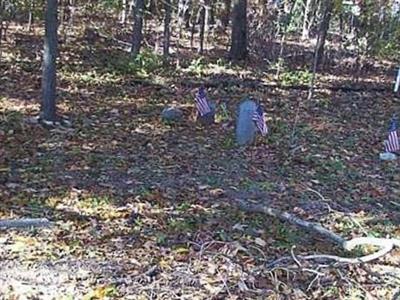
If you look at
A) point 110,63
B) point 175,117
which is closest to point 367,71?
point 110,63

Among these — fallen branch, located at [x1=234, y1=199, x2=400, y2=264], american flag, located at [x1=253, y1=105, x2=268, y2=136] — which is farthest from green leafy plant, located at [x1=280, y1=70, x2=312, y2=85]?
fallen branch, located at [x1=234, y1=199, x2=400, y2=264]

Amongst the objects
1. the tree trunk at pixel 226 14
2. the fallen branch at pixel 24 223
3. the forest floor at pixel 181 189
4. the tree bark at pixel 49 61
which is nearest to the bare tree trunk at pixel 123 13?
the tree trunk at pixel 226 14

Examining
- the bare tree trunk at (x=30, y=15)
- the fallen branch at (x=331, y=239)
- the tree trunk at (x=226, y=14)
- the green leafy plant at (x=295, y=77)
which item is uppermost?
the tree trunk at (x=226, y=14)

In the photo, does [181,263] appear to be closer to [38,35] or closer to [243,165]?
[243,165]

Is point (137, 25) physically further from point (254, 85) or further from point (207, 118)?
point (207, 118)

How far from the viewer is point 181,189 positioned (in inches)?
256

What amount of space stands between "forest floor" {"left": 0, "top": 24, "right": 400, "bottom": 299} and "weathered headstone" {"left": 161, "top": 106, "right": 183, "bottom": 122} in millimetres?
187

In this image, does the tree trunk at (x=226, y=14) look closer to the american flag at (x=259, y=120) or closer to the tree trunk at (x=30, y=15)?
the tree trunk at (x=30, y=15)

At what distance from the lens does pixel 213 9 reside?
20016mm

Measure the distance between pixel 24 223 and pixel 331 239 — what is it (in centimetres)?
263

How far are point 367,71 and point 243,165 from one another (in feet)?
31.3

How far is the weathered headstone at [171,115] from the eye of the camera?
9.54 metres

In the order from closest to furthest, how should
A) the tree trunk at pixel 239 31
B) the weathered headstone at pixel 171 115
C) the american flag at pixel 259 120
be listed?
the american flag at pixel 259 120 → the weathered headstone at pixel 171 115 → the tree trunk at pixel 239 31

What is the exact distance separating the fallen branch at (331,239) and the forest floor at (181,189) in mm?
93
